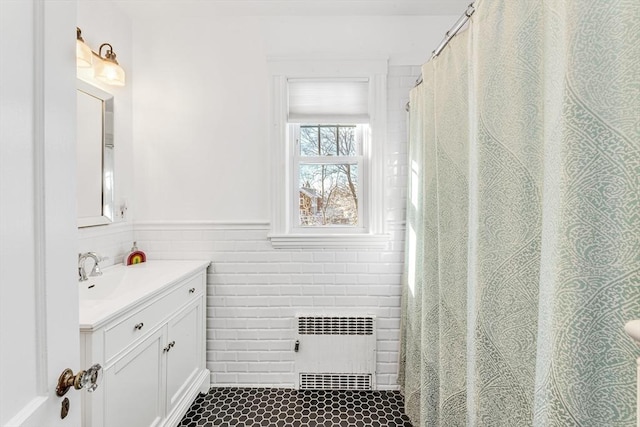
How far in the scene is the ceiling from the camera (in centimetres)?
211

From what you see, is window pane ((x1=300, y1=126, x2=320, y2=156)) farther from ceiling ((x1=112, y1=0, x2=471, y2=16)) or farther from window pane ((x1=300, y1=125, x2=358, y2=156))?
ceiling ((x1=112, y1=0, x2=471, y2=16))

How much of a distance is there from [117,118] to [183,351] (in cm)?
150

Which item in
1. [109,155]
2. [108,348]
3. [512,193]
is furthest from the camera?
[109,155]

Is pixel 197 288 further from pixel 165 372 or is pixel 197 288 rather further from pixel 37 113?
pixel 37 113

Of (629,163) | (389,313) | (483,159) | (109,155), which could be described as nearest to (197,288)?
(109,155)

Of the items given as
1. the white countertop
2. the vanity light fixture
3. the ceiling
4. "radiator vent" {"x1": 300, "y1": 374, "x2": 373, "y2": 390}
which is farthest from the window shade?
"radiator vent" {"x1": 300, "y1": 374, "x2": 373, "y2": 390}

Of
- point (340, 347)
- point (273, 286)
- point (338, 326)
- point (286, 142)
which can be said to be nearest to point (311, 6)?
point (286, 142)

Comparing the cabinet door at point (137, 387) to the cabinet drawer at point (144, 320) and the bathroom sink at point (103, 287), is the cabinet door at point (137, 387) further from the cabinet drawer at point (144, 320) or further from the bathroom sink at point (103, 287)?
the bathroom sink at point (103, 287)

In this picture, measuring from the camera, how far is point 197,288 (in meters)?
2.13

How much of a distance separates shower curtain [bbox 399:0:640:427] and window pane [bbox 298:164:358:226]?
904 millimetres

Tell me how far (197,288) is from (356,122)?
152 cm

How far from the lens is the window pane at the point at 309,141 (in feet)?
7.86

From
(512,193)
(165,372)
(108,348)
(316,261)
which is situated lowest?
(165,372)

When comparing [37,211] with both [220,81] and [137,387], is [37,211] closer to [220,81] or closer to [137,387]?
[137,387]
